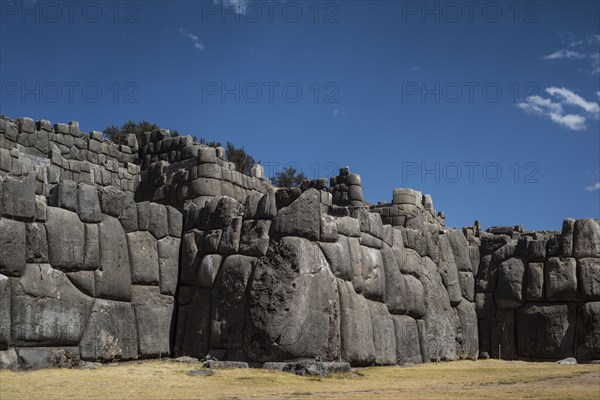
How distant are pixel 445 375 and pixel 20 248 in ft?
24.3

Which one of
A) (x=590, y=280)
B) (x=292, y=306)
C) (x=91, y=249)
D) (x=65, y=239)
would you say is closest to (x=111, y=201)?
(x=91, y=249)

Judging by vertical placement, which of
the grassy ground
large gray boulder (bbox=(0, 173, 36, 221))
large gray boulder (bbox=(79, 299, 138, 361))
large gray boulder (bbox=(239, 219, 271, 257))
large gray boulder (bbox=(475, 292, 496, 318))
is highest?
large gray boulder (bbox=(0, 173, 36, 221))

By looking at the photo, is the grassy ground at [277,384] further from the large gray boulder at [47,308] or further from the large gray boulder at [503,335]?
the large gray boulder at [503,335]

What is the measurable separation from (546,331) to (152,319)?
9350 mm

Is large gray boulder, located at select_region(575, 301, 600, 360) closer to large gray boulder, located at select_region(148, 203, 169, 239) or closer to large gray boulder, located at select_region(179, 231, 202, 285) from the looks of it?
large gray boulder, located at select_region(179, 231, 202, 285)

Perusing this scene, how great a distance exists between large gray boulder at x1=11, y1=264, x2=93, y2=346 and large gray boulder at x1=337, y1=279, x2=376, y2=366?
4.50m

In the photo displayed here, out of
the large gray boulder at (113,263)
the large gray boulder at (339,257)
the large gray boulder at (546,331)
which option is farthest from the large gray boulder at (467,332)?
the large gray boulder at (113,263)

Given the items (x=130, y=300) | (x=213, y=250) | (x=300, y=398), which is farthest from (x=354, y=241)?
(x=300, y=398)

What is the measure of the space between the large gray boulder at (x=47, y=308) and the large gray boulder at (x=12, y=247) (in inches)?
7.7

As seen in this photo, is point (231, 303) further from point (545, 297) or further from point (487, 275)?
point (487, 275)

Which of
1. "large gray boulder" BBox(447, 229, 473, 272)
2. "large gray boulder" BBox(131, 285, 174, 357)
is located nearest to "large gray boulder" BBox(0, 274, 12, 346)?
"large gray boulder" BBox(131, 285, 174, 357)

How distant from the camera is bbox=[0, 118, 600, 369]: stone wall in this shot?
40.4ft

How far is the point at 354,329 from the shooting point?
45.9 feet

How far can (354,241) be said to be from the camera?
14984mm
